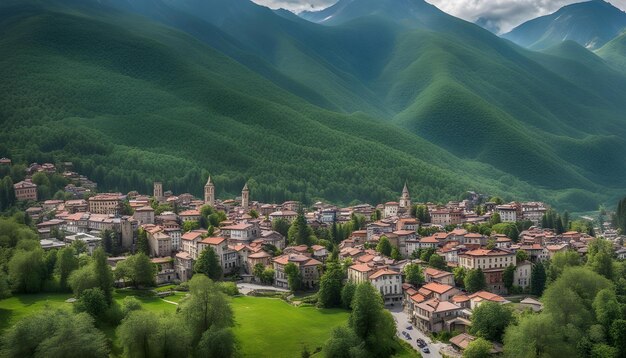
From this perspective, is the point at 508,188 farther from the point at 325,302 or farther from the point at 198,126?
the point at 325,302

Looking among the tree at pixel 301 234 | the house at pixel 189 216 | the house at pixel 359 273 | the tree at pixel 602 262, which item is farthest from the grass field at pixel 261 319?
the house at pixel 189 216

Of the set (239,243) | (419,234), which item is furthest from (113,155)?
(419,234)

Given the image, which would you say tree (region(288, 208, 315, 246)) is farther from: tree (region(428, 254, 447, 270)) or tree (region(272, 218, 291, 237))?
tree (region(428, 254, 447, 270))

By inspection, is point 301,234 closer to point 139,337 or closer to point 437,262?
point 437,262

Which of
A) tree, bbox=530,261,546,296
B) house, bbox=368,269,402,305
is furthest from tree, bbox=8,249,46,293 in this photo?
tree, bbox=530,261,546,296

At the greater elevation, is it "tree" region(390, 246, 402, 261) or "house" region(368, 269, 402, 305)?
"tree" region(390, 246, 402, 261)
